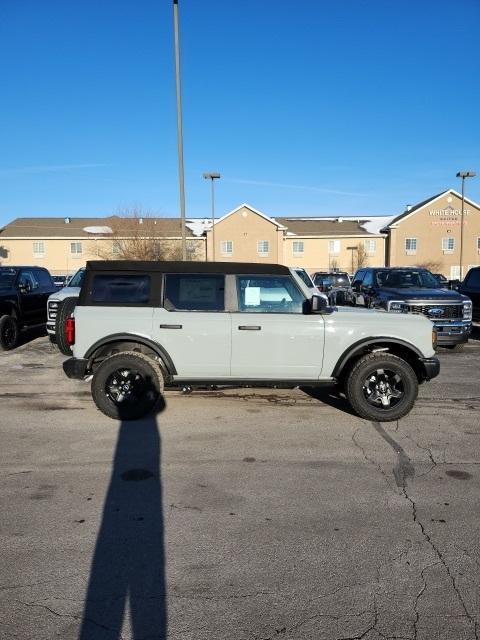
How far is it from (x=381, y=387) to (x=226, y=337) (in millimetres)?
1936

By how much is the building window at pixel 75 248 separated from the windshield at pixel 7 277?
38871mm

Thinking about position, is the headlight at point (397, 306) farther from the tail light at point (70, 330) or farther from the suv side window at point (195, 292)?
the tail light at point (70, 330)

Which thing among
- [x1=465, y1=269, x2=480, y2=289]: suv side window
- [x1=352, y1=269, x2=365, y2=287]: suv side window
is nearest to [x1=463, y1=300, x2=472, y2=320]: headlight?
[x1=465, y1=269, x2=480, y2=289]: suv side window

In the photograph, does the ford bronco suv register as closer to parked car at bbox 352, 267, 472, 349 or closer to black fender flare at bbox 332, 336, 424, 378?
black fender flare at bbox 332, 336, 424, 378

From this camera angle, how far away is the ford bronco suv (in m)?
5.73

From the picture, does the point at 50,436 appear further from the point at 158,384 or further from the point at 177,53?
the point at 177,53

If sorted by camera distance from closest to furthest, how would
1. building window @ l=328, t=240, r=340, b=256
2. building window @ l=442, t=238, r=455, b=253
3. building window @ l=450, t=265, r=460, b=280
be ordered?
building window @ l=450, t=265, r=460, b=280 → building window @ l=442, t=238, r=455, b=253 → building window @ l=328, t=240, r=340, b=256

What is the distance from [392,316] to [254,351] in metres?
1.72

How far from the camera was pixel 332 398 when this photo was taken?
693cm

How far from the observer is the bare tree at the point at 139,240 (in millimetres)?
36562

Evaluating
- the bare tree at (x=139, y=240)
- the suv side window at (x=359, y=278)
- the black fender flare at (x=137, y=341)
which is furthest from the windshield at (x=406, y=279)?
the bare tree at (x=139, y=240)

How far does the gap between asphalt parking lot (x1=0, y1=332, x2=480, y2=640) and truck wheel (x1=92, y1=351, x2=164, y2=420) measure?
0.68ft

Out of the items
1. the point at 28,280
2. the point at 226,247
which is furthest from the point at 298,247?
the point at 28,280

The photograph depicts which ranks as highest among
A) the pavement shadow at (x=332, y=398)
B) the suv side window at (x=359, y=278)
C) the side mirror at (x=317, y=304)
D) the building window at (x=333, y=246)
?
the building window at (x=333, y=246)
